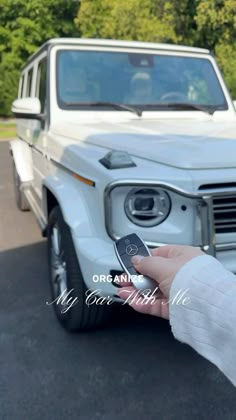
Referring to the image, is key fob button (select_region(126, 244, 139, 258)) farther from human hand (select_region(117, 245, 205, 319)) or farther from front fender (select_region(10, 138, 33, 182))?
front fender (select_region(10, 138, 33, 182))

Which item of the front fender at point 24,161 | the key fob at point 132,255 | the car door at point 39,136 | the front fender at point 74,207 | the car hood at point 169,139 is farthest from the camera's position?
the front fender at point 24,161

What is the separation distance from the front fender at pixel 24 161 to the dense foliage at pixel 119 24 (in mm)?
12310

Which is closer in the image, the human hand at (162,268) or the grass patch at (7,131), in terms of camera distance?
the human hand at (162,268)

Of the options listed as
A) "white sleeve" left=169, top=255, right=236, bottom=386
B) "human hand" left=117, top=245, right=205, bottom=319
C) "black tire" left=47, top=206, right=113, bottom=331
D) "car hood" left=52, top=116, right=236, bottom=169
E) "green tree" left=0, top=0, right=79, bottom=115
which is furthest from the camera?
"green tree" left=0, top=0, right=79, bottom=115

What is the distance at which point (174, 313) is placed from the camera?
1.22 m

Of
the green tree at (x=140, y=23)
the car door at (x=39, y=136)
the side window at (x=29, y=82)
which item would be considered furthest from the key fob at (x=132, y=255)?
the green tree at (x=140, y=23)

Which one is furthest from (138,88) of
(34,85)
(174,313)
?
(174,313)

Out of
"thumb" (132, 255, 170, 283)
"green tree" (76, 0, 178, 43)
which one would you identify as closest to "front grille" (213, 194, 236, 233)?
"thumb" (132, 255, 170, 283)

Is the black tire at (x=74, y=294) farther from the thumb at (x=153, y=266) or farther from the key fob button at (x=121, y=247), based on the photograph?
the thumb at (x=153, y=266)

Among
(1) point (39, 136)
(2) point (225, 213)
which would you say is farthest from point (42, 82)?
(2) point (225, 213)

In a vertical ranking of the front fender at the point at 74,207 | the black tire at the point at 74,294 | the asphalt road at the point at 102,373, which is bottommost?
the asphalt road at the point at 102,373

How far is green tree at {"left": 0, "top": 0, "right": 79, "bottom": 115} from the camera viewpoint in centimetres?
2927

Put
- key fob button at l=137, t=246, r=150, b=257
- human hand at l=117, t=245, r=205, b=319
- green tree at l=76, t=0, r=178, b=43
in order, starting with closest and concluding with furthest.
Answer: human hand at l=117, t=245, r=205, b=319, key fob button at l=137, t=246, r=150, b=257, green tree at l=76, t=0, r=178, b=43

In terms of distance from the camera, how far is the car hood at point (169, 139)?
2602 mm
